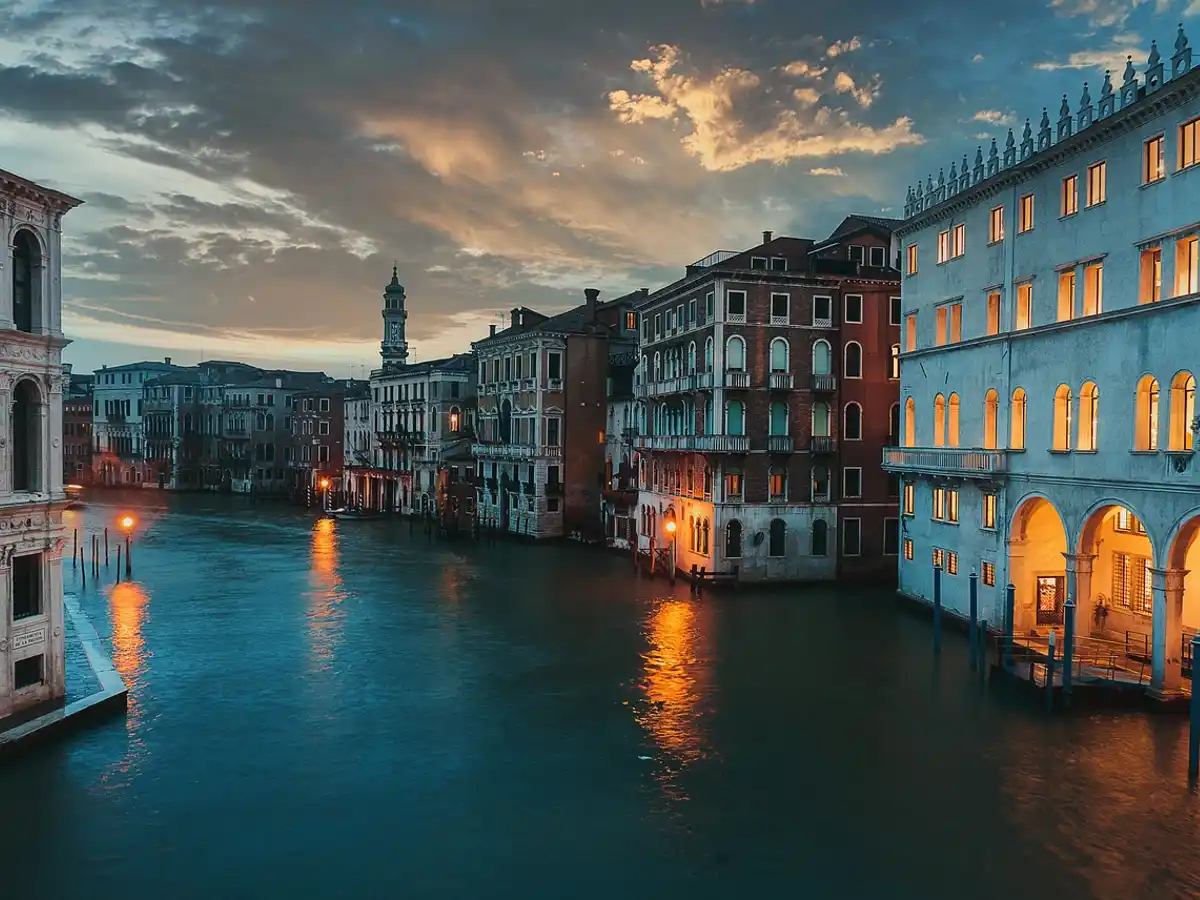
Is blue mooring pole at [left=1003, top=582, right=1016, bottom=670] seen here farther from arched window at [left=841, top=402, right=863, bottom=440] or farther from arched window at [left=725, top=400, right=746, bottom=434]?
arched window at [left=725, top=400, right=746, bottom=434]

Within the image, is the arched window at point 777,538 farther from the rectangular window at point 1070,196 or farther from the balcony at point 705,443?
the rectangular window at point 1070,196

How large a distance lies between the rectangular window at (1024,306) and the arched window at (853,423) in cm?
1455

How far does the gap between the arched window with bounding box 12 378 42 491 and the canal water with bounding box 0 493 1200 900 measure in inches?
229

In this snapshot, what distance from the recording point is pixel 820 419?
45.2 metres

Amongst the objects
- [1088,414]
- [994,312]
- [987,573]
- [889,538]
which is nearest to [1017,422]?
[1088,414]

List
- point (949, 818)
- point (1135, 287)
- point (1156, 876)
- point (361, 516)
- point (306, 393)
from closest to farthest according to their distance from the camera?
point (1156, 876) → point (949, 818) → point (1135, 287) → point (361, 516) → point (306, 393)

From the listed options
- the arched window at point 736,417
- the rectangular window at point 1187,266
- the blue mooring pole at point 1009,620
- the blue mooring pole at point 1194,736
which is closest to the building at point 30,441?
the blue mooring pole at point 1194,736

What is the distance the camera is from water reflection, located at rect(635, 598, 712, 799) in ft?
69.1

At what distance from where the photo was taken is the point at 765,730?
74.6 ft

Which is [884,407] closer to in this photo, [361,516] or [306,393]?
[361,516]

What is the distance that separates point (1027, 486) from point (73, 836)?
2705 cm

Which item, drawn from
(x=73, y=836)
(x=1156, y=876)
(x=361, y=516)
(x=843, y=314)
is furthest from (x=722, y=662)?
(x=361, y=516)

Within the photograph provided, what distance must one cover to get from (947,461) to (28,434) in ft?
92.9

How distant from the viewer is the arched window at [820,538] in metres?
45.3
